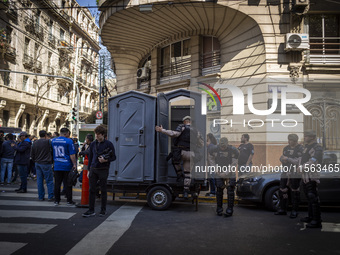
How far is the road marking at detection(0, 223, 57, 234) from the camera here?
17.0ft

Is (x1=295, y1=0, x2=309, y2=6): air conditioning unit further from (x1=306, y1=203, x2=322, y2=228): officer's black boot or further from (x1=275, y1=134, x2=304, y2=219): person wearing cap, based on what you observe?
(x1=306, y1=203, x2=322, y2=228): officer's black boot

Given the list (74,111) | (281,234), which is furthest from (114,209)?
(74,111)

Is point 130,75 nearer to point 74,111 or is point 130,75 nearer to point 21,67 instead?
point 74,111

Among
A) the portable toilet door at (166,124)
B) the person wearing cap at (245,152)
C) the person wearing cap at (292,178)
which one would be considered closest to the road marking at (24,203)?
the portable toilet door at (166,124)

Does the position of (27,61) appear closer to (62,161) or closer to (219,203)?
(62,161)

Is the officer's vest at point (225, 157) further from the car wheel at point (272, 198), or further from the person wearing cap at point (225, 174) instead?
the car wheel at point (272, 198)

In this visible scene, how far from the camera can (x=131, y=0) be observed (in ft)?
43.8

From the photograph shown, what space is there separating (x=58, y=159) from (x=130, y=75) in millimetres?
13307

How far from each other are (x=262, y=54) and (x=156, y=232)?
373 inches

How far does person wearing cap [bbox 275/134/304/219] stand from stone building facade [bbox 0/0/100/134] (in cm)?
2075

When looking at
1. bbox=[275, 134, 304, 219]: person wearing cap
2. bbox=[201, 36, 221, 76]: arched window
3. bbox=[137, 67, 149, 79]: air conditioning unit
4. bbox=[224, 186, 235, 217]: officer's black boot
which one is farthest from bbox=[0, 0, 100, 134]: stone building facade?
bbox=[275, 134, 304, 219]: person wearing cap

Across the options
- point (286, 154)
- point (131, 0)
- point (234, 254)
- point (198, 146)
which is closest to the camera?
point (234, 254)

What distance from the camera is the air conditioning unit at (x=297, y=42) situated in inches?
472

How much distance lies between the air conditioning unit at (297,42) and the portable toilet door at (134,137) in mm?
6926
